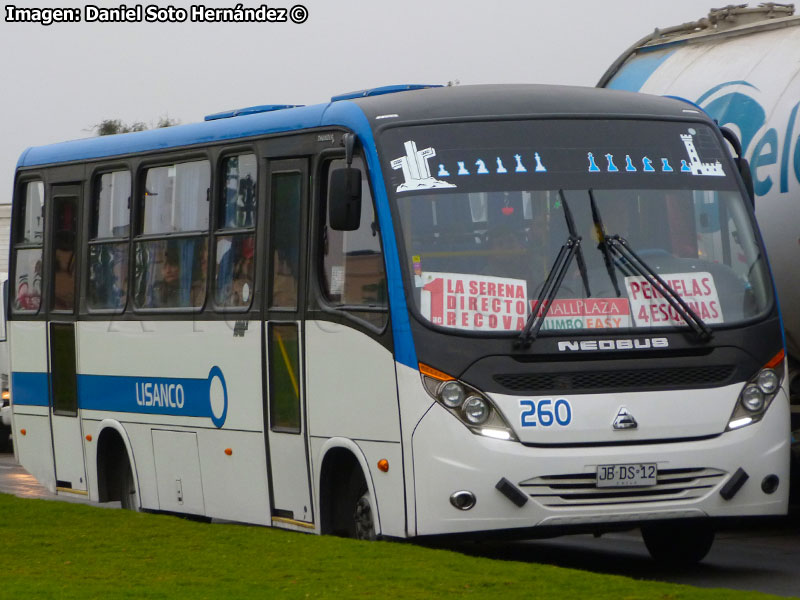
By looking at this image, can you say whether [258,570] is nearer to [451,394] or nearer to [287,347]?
[451,394]

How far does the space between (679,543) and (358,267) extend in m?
2.69

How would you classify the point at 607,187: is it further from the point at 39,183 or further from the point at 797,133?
the point at 39,183

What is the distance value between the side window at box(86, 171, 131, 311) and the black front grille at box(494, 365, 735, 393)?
197 inches

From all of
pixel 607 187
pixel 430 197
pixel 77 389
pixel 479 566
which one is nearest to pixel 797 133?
pixel 607 187

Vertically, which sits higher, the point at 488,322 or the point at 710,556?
the point at 488,322

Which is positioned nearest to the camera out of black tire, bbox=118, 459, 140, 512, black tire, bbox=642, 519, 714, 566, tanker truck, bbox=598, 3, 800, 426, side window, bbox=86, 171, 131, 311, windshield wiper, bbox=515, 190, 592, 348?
windshield wiper, bbox=515, 190, 592, 348

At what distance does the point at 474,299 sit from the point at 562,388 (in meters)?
0.69

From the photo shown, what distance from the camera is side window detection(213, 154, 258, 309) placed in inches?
485

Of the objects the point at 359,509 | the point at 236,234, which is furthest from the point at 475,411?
the point at 236,234

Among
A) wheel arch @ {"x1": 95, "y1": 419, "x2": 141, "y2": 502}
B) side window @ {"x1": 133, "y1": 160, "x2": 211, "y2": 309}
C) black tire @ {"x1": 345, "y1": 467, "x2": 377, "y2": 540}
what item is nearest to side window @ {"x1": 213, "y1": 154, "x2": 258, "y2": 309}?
side window @ {"x1": 133, "y1": 160, "x2": 211, "y2": 309}

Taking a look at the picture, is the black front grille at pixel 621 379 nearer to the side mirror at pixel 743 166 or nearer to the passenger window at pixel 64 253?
the side mirror at pixel 743 166

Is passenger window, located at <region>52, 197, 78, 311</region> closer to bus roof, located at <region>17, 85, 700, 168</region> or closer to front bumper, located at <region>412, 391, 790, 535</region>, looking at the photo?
bus roof, located at <region>17, 85, 700, 168</region>

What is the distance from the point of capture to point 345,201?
1058cm

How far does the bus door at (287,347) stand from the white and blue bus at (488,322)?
0.07ft
